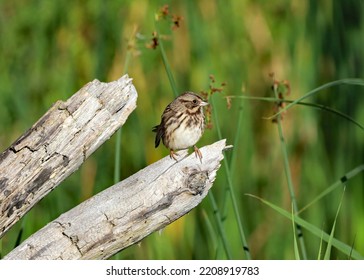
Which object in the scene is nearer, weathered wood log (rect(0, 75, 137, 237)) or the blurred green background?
weathered wood log (rect(0, 75, 137, 237))

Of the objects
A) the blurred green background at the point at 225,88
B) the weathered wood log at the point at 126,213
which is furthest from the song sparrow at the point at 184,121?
the blurred green background at the point at 225,88

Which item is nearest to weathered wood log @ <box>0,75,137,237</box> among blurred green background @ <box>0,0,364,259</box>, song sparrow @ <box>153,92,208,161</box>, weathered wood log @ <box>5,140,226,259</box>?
weathered wood log @ <box>5,140,226,259</box>

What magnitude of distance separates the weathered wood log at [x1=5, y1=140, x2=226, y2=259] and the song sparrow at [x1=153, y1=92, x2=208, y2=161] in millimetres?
420

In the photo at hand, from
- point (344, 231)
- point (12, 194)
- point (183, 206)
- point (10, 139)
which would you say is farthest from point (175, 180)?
point (10, 139)

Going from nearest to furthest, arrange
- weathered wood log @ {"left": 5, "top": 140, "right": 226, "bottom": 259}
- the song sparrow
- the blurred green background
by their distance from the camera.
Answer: weathered wood log @ {"left": 5, "top": 140, "right": 226, "bottom": 259} < the song sparrow < the blurred green background

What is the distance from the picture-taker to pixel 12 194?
2322mm

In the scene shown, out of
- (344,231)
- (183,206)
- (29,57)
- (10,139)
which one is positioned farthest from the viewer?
(29,57)

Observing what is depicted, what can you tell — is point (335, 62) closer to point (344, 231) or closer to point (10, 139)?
point (344, 231)

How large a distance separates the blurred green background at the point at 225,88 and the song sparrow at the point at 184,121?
2.56 ft

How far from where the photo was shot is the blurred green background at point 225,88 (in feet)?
12.5

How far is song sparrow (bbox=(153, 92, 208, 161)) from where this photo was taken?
9.10 ft

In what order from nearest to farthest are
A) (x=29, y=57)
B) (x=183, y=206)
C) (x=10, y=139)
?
1. (x=183, y=206)
2. (x=10, y=139)
3. (x=29, y=57)

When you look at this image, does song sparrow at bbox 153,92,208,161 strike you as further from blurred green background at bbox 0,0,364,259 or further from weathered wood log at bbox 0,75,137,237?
blurred green background at bbox 0,0,364,259
